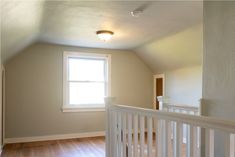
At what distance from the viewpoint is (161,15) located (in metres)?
3.04

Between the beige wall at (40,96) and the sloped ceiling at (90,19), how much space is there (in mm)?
766

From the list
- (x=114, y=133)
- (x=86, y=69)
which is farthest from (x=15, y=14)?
(x=86, y=69)

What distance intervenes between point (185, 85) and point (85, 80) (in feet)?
8.14

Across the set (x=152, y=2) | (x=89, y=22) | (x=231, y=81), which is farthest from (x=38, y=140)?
(x=231, y=81)

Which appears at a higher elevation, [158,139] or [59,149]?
[158,139]

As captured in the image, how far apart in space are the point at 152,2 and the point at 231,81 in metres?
1.31

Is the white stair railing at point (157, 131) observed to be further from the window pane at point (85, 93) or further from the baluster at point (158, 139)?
the window pane at point (85, 93)

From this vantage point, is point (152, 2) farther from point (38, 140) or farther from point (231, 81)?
point (38, 140)

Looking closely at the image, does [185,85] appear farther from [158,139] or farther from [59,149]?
[158,139]

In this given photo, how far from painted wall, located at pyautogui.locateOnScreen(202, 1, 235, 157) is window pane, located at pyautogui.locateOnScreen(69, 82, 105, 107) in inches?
147

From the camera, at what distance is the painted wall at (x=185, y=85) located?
4.62 metres

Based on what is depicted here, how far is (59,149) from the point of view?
434 centimetres

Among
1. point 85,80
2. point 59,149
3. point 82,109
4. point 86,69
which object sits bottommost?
point 59,149

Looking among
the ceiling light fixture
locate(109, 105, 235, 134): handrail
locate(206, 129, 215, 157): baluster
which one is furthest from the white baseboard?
locate(206, 129, 215, 157): baluster
